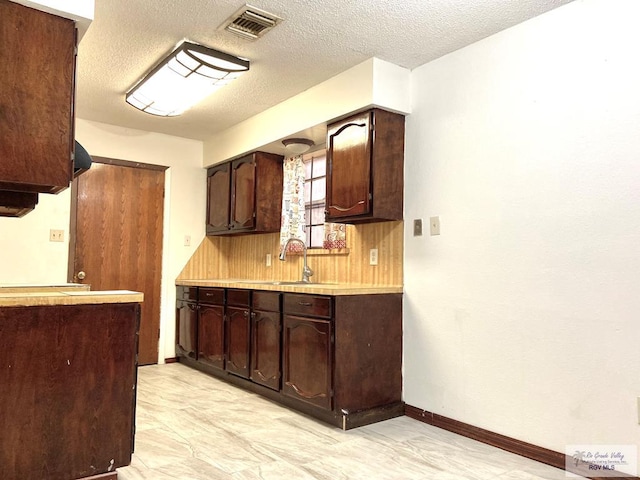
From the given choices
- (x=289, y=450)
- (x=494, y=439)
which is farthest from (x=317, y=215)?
(x=494, y=439)

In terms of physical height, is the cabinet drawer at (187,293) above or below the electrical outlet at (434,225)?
below

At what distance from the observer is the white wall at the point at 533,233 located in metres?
2.14

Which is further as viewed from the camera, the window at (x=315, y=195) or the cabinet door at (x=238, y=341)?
the window at (x=315, y=195)

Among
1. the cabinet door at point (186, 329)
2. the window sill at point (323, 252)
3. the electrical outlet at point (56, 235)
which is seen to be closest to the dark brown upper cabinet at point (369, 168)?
the window sill at point (323, 252)

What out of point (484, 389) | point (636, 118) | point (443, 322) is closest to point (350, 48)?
point (636, 118)

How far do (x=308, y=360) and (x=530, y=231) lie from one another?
152 cm

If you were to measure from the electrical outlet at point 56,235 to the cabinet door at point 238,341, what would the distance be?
1.62 m

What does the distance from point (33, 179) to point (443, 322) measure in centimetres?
227

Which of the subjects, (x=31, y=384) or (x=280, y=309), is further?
(x=280, y=309)

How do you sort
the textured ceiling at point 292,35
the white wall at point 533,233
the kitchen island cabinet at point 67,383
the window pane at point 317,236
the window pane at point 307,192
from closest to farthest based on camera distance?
the kitchen island cabinet at point 67,383
the white wall at point 533,233
the textured ceiling at point 292,35
the window pane at point 317,236
the window pane at point 307,192

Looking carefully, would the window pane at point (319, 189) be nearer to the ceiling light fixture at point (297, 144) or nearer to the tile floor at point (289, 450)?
the ceiling light fixture at point (297, 144)

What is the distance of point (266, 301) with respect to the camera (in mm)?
3443

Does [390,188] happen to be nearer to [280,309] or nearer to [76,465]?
[280,309]

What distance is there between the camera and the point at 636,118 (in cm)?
211
